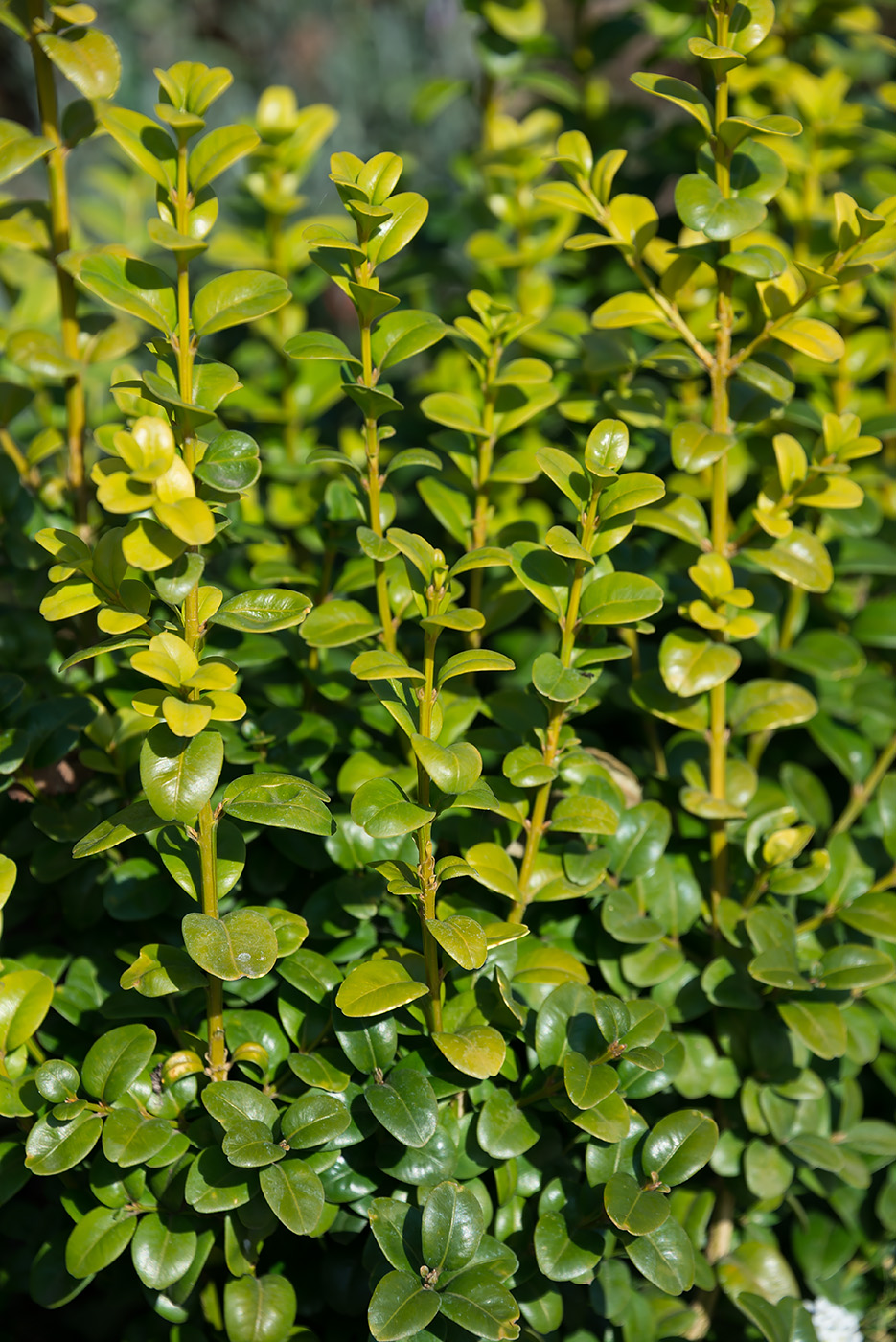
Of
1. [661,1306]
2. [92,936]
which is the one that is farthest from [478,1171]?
[92,936]

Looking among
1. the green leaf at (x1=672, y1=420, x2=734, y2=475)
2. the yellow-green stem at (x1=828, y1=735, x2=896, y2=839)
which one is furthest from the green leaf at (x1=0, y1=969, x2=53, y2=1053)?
the yellow-green stem at (x1=828, y1=735, x2=896, y2=839)

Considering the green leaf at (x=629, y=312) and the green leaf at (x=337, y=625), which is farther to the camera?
the green leaf at (x=629, y=312)

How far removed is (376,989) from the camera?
1.07 m

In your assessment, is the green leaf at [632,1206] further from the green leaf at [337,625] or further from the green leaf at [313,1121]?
the green leaf at [337,625]

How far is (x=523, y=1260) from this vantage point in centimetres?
118

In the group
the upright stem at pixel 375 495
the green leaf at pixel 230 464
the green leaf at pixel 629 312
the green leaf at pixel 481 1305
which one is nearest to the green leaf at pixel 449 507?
the upright stem at pixel 375 495

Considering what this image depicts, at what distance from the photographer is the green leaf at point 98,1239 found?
1.08m

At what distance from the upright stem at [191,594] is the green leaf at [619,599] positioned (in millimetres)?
399

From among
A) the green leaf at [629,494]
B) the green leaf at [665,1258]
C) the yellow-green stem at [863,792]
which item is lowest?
the yellow-green stem at [863,792]

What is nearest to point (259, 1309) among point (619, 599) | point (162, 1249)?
point (162, 1249)

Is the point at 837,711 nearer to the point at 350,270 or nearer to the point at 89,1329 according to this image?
the point at 350,270

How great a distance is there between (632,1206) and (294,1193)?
32 centimetres

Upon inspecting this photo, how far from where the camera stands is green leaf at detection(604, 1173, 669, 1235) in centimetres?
105

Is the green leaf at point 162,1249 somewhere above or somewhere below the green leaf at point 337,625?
below
